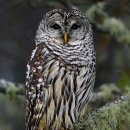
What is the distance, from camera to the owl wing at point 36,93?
5.57 metres

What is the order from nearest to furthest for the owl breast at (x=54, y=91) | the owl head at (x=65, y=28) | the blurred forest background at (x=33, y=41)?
1. the owl breast at (x=54, y=91)
2. the owl head at (x=65, y=28)
3. the blurred forest background at (x=33, y=41)

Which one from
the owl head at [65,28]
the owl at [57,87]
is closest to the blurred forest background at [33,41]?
the owl head at [65,28]

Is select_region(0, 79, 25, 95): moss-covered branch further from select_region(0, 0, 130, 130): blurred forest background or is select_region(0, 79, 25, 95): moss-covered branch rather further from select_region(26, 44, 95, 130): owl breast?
select_region(26, 44, 95, 130): owl breast

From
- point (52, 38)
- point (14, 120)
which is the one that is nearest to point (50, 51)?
point (52, 38)

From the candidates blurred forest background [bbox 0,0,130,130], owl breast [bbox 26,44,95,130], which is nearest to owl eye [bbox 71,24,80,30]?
owl breast [bbox 26,44,95,130]

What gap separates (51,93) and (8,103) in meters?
3.48

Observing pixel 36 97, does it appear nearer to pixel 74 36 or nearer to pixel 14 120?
pixel 74 36

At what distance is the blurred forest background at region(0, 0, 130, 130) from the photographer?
7.62 metres

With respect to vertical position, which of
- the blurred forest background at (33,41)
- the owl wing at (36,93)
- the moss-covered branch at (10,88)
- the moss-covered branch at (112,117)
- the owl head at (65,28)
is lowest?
the moss-covered branch at (112,117)

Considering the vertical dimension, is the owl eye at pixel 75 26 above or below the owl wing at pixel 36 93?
above

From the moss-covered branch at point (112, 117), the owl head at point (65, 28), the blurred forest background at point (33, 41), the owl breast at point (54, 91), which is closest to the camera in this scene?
the moss-covered branch at point (112, 117)

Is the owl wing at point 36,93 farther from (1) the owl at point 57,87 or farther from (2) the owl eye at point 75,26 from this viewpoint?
(2) the owl eye at point 75,26

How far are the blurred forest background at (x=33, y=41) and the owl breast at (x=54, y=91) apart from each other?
1172 millimetres

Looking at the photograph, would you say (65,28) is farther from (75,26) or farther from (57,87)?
(57,87)
